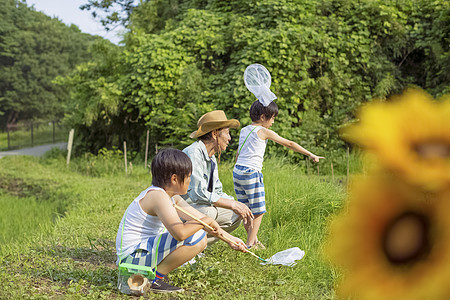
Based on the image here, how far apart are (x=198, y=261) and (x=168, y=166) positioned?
1047 millimetres

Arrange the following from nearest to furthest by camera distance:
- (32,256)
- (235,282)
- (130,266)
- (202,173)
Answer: (130,266) → (235,282) → (202,173) → (32,256)

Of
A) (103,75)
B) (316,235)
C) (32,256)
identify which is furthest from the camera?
(103,75)

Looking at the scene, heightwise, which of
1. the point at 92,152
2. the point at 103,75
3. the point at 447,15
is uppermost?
the point at 447,15

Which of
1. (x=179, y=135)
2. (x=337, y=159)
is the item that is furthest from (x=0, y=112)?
(x=337, y=159)

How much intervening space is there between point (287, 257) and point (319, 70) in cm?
653

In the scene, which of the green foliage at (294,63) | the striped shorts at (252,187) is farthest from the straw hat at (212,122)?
the green foliage at (294,63)

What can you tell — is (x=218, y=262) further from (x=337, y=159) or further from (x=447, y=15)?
(x=447, y=15)

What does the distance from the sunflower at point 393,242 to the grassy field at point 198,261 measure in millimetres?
1562

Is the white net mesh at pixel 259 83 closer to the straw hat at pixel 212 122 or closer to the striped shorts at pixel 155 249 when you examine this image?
the straw hat at pixel 212 122

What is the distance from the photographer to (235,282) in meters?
3.47

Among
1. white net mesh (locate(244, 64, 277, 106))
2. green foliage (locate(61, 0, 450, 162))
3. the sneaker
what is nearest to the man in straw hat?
white net mesh (locate(244, 64, 277, 106))

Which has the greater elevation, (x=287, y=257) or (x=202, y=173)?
(x=202, y=173)

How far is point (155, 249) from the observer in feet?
10.3

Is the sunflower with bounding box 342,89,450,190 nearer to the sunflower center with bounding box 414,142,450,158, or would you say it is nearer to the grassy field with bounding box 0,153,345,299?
the sunflower center with bounding box 414,142,450,158
